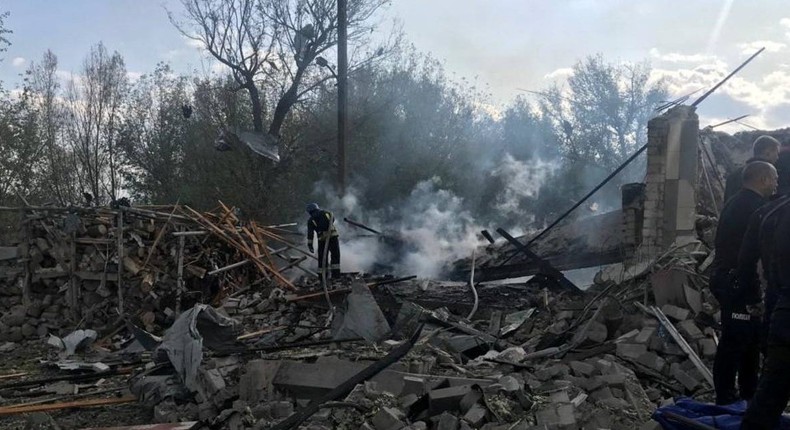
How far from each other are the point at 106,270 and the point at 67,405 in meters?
5.12

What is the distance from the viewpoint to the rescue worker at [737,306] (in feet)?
16.1

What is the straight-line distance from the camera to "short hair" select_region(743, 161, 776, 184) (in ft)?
16.4

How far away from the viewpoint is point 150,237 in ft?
39.3

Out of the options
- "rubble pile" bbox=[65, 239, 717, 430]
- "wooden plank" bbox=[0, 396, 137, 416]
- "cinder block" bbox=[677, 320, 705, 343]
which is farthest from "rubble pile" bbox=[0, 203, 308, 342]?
"cinder block" bbox=[677, 320, 705, 343]

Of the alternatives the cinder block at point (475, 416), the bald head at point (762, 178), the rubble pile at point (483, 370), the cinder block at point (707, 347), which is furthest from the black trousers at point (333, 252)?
the bald head at point (762, 178)

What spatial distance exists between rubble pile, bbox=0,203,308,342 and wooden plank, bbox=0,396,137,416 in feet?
14.9

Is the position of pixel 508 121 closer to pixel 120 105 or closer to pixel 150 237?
pixel 120 105

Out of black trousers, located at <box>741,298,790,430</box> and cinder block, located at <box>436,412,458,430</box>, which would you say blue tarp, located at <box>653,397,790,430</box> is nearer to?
black trousers, located at <box>741,298,790,430</box>

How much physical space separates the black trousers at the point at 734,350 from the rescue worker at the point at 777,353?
1.05m

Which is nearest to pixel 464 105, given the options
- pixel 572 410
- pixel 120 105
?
pixel 120 105

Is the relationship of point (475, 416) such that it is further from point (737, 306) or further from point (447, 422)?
point (737, 306)

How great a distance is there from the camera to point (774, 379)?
12.4 ft

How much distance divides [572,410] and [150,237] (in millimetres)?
9111

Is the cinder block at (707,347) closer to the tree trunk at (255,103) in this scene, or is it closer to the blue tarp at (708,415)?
the blue tarp at (708,415)
